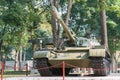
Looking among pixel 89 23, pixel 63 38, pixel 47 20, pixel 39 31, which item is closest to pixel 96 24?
pixel 89 23

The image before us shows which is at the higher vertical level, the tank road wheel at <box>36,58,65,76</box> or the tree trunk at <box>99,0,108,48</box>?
the tree trunk at <box>99,0,108,48</box>

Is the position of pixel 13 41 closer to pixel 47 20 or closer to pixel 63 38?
pixel 47 20

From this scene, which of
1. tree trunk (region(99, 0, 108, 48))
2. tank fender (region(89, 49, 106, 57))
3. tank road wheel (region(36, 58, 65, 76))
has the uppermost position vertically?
tree trunk (region(99, 0, 108, 48))

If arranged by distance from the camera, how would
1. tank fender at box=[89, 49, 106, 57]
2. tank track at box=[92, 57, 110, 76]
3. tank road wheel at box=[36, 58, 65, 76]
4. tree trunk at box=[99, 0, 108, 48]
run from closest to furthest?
tank fender at box=[89, 49, 106, 57] → tank track at box=[92, 57, 110, 76] → tank road wheel at box=[36, 58, 65, 76] → tree trunk at box=[99, 0, 108, 48]

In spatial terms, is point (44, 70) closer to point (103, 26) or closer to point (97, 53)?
point (97, 53)

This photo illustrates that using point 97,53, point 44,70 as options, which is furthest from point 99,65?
point 44,70

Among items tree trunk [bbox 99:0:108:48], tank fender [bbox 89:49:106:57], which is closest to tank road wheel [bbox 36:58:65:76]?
tank fender [bbox 89:49:106:57]

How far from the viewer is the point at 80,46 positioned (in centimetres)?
2175

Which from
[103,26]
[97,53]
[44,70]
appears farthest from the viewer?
[103,26]

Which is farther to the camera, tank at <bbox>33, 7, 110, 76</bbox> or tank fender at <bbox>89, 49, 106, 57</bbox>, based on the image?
tank at <bbox>33, 7, 110, 76</bbox>

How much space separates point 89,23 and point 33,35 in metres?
5.72

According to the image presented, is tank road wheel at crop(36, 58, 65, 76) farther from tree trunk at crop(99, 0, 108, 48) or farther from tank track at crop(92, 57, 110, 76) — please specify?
tree trunk at crop(99, 0, 108, 48)

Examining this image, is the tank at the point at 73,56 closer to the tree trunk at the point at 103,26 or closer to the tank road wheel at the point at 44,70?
the tank road wheel at the point at 44,70

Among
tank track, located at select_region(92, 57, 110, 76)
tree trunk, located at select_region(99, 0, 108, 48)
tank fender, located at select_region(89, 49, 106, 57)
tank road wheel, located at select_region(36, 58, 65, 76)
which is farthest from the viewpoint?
tree trunk, located at select_region(99, 0, 108, 48)
